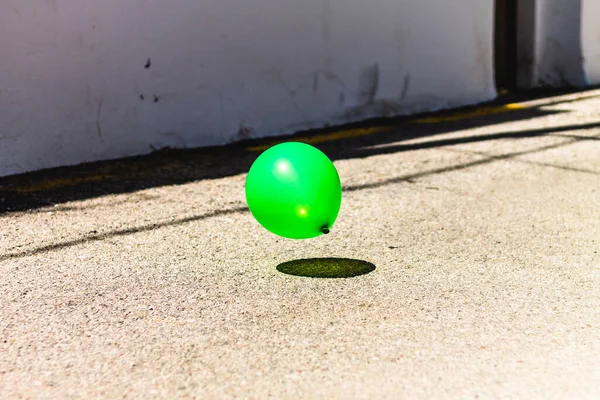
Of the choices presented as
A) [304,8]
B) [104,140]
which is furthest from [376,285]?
[304,8]

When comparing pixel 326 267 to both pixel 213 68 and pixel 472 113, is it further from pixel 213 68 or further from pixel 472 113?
pixel 472 113

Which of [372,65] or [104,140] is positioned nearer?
[104,140]

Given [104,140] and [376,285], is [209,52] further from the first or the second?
[376,285]

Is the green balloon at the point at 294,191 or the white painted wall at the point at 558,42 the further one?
the white painted wall at the point at 558,42

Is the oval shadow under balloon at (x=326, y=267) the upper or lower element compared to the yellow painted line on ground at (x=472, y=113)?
upper

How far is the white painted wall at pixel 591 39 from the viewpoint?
10.9m

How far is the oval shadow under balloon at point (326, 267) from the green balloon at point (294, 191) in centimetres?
22

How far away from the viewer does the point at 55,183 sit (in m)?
6.50

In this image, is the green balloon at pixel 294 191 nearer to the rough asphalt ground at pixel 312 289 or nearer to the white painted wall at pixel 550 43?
the rough asphalt ground at pixel 312 289

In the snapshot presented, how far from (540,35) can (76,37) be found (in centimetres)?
619

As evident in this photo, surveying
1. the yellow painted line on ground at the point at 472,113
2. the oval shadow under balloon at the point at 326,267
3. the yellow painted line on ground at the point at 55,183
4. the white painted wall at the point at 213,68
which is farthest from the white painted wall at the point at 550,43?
the oval shadow under balloon at the point at 326,267

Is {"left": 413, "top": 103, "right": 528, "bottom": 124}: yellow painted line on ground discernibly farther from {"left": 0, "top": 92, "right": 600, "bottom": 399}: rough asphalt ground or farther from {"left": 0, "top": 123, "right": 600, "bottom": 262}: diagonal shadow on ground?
{"left": 0, "top": 92, "right": 600, "bottom": 399}: rough asphalt ground

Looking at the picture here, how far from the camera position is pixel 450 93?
32.6 feet

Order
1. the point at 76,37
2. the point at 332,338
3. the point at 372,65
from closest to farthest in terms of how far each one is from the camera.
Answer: the point at 332,338 < the point at 76,37 < the point at 372,65
